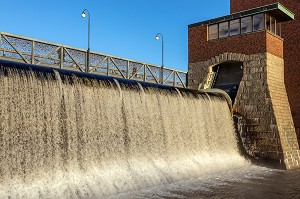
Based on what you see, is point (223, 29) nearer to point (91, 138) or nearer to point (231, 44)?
point (231, 44)

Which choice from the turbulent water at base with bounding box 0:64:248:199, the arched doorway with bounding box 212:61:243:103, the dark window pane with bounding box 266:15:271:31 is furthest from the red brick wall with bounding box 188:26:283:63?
the turbulent water at base with bounding box 0:64:248:199

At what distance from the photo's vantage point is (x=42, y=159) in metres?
8.91

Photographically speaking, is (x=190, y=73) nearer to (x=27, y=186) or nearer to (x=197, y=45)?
(x=197, y=45)

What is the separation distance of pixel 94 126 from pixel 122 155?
139 cm

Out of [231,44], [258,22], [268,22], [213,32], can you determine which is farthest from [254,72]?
[213,32]

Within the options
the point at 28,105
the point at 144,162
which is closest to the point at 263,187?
the point at 144,162

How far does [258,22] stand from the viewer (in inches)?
666

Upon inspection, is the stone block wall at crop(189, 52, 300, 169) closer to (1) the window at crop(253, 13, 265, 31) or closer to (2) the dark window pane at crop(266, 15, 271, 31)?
(1) the window at crop(253, 13, 265, 31)

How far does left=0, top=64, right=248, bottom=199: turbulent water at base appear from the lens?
8.52m

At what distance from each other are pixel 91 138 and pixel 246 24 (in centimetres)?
1097

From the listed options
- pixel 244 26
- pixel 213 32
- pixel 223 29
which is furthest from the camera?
pixel 213 32

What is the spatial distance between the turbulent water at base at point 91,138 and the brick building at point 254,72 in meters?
2.86

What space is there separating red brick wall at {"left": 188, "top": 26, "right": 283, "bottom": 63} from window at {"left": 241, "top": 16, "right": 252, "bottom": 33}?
0.31 meters

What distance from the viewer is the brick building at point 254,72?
15875 mm
